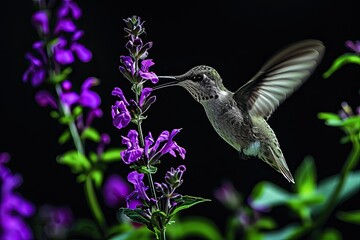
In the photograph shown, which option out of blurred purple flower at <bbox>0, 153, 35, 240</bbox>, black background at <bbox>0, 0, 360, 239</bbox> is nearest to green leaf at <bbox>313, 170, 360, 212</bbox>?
blurred purple flower at <bbox>0, 153, 35, 240</bbox>

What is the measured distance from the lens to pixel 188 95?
3.77 m

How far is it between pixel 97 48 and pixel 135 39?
2.74 m

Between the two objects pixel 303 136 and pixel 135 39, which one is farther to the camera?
pixel 303 136

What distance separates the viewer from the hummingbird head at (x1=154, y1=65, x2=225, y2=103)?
5.22 ft

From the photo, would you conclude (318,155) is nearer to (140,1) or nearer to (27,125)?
(140,1)

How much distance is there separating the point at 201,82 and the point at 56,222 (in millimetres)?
684

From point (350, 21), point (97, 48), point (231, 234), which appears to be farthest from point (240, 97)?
point (350, 21)

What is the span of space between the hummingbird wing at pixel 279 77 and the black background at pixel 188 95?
197 cm

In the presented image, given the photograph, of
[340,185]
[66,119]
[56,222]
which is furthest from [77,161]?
[340,185]

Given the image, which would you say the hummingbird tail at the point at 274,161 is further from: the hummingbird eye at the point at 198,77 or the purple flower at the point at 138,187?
the purple flower at the point at 138,187

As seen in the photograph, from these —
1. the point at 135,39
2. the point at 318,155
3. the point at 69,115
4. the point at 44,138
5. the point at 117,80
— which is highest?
the point at 135,39

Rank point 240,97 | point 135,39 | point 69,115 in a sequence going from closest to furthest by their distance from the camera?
point 135,39, point 240,97, point 69,115

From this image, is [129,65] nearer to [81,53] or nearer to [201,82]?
[201,82]

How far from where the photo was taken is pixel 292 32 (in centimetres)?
414
